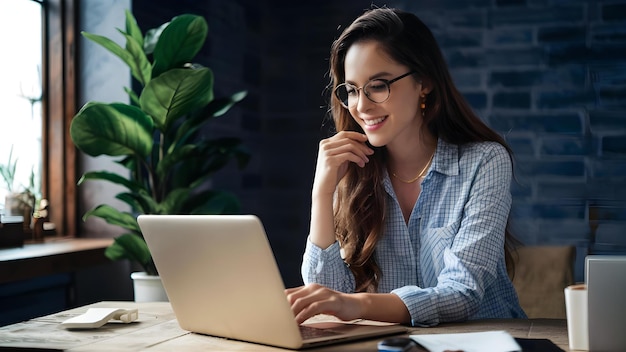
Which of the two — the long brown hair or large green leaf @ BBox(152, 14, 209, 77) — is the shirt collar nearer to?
the long brown hair

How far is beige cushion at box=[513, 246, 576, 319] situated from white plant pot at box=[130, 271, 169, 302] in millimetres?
1195

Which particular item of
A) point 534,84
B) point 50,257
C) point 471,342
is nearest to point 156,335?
point 471,342

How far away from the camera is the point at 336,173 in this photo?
6.29ft

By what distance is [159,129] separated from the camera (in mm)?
2660

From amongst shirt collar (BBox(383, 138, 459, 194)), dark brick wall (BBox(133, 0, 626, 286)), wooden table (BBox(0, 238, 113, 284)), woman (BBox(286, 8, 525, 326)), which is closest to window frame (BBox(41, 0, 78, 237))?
wooden table (BBox(0, 238, 113, 284))

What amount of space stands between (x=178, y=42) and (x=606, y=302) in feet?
5.85

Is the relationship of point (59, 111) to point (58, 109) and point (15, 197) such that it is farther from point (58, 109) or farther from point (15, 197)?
point (15, 197)

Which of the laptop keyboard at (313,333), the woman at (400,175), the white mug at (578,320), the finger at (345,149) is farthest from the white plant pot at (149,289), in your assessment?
the white mug at (578,320)

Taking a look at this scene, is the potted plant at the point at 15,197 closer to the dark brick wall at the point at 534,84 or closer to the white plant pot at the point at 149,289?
the white plant pot at the point at 149,289

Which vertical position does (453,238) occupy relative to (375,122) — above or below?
below

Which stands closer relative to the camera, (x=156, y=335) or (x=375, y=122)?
(x=156, y=335)

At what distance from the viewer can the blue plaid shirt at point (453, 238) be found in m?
1.69

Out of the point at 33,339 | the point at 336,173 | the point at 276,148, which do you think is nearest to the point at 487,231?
the point at 336,173

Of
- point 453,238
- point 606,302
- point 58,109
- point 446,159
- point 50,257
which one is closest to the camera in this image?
point 606,302
